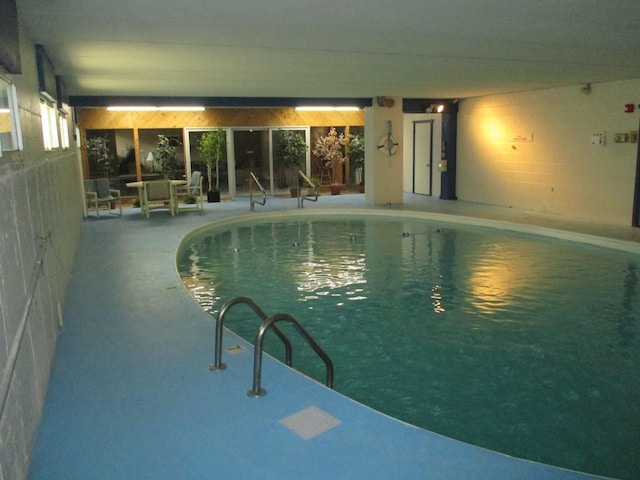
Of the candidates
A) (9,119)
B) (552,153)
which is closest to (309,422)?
(9,119)

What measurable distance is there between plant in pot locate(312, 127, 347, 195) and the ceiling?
5.85 m

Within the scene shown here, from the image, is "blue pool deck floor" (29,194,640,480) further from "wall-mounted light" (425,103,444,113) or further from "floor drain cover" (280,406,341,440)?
"wall-mounted light" (425,103,444,113)

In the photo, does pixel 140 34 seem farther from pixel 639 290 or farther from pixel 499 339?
pixel 639 290

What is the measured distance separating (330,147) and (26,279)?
13.4 meters

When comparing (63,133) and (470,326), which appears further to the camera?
(63,133)

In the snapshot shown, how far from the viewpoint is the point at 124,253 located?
758 centimetres

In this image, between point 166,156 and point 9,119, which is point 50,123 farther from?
point 166,156

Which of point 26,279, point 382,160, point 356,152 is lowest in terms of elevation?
point 26,279

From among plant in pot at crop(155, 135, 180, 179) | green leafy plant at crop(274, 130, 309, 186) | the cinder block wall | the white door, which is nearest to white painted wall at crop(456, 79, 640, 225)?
the white door

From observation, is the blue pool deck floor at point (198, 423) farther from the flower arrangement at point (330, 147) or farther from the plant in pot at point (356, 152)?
the plant in pot at point (356, 152)

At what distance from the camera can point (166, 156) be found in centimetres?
1410

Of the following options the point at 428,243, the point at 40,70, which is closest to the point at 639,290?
the point at 428,243

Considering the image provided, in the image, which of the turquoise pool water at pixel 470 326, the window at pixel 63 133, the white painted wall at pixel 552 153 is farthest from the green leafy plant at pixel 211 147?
the white painted wall at pixel 552 153

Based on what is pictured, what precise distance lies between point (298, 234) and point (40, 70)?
545cm
